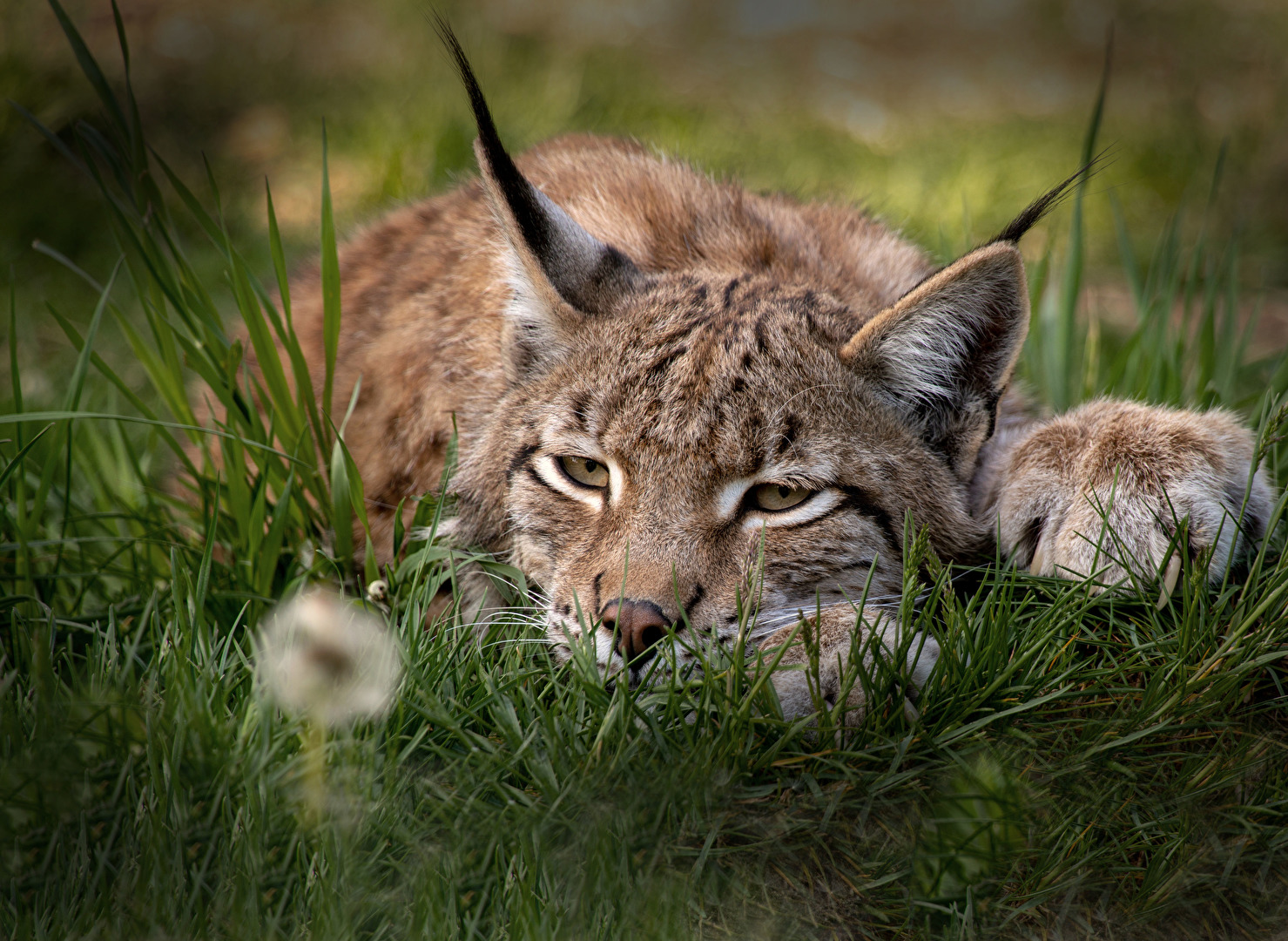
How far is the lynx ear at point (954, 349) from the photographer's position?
2.70m

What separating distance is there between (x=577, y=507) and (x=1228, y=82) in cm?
831

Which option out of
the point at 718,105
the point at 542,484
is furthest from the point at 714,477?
the point at 718,105

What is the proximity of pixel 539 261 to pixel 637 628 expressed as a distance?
1119 mm

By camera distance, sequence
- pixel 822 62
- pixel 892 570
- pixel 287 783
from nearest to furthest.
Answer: pixel 287 783
pixel 892 570
pixel 822 62

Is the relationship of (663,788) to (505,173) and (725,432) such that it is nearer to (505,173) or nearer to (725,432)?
(725,432)

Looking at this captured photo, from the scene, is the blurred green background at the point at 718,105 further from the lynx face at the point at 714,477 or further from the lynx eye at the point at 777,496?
the lynx eye at the point at 777,496

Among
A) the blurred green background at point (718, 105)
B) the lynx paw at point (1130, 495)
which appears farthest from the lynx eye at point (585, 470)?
the blurred green background at point (718, 105)

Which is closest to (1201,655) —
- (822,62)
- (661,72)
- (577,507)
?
(577,507)

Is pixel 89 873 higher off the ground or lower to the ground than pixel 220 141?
lower

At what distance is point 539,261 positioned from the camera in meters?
2.98

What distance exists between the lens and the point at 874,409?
287 cm

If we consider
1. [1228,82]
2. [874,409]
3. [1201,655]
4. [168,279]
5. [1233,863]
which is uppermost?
[1228,82]

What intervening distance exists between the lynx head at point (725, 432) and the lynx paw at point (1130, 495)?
0.16 meters

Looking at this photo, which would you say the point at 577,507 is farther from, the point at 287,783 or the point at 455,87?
the point at 455,87
